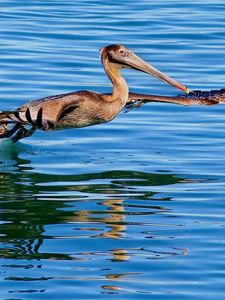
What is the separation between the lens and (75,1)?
87.4ft

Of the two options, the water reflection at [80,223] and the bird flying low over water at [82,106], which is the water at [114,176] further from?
the bird flying low over water at [82,106]

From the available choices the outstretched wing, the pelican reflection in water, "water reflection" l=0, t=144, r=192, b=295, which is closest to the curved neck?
the pelican reflection in water

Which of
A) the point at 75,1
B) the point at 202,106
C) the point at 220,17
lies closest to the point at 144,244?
the point at 202,106

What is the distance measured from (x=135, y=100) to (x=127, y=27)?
24.8 feet

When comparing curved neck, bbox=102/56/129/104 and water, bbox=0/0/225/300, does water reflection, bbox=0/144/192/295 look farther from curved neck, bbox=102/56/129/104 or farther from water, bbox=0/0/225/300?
curved neck, bbox=102/56/129/104

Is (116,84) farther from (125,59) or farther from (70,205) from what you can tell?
(70,205)

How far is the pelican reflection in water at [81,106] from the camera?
14836 millimetres

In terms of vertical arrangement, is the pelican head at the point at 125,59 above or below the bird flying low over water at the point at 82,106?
above

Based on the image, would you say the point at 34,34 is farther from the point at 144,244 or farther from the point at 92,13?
the point at 144,244

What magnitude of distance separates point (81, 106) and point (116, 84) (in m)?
0.65

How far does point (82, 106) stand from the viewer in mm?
15250

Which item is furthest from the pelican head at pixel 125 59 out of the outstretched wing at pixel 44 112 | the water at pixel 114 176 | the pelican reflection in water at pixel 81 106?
the water at pixel 114 176

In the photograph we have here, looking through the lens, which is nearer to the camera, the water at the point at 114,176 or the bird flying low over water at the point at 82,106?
the water at the point at 114,176

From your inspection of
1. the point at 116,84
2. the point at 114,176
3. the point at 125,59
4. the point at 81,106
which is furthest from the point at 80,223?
the point at 125,59
